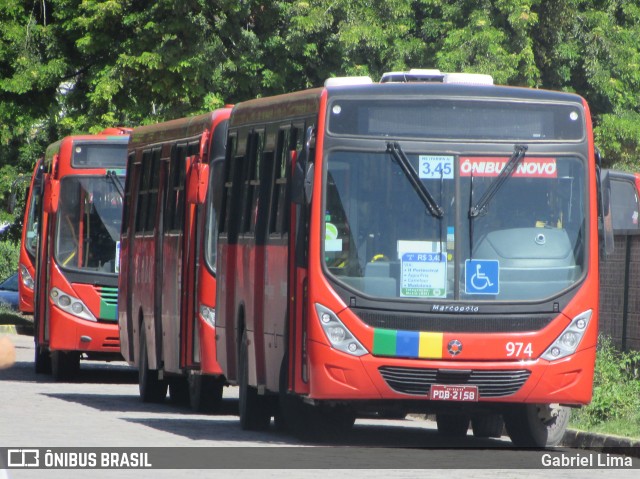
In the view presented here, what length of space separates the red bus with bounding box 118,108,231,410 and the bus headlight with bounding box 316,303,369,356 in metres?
4.14

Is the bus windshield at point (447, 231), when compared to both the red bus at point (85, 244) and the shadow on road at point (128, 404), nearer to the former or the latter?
the shadow on road at point (128, 404)

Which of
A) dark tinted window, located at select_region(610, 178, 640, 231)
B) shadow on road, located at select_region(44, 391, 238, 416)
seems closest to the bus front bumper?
shadow on road, located at select_region(44, 391, 238, 416)

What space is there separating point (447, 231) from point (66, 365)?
1148 centimetres

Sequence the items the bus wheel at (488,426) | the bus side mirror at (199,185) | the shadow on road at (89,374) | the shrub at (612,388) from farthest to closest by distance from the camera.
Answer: the shadow on road at (89,374)
the bus side mirror at (199,185)
the bus wheel at (488,426)
the shrub at (612,388)

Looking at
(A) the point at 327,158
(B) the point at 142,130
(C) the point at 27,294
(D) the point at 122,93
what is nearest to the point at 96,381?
(B) the point at 142,130

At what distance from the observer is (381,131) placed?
13.1 m

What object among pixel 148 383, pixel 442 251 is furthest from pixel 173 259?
pixel 442 251

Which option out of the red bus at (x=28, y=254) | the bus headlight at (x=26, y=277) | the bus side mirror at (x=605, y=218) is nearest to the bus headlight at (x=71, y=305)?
the bus side mirror at (x=605, y=218)

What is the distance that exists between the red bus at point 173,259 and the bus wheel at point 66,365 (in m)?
2.44

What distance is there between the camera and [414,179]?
513 inches

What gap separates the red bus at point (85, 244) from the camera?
22.3 meters

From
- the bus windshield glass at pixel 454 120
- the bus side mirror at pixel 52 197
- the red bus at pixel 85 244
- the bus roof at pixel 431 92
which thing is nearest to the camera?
the bus windshield glass at pixel 454 120

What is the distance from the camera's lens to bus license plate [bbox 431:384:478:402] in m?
12.8

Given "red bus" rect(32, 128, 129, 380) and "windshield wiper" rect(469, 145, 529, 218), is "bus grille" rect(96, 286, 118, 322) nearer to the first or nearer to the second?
"red bus" rect(32, 128, 129, 380)
